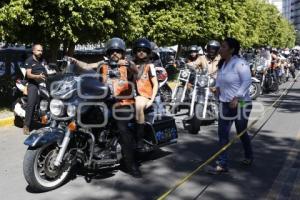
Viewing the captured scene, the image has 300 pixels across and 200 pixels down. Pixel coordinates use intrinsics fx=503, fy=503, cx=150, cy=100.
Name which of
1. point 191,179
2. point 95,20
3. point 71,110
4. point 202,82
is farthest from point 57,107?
point 95,20

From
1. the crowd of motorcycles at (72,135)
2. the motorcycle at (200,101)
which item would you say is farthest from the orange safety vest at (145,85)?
the motorcycle at (200,101)

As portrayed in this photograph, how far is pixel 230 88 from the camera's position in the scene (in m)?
6.59

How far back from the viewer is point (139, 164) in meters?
7.18

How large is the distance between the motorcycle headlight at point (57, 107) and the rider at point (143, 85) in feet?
3.84

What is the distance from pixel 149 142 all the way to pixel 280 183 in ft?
6.13

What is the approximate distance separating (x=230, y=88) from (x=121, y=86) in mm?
1427

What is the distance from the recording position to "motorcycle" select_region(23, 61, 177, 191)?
5.68 metres

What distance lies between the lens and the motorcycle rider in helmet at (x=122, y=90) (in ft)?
20.6

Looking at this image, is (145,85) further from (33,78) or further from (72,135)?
(33,78)

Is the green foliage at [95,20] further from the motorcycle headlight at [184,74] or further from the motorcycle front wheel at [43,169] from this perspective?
the motorcycle front wheel at [43,169]

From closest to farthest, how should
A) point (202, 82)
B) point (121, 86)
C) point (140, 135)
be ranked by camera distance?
point (121, 86)
point (140, 135)
point (202, 82)

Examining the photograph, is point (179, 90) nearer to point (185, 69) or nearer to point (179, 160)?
point (185, 69)

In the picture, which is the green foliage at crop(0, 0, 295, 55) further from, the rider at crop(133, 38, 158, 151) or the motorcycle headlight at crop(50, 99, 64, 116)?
the motorcycle headlight at crop(50, 99, 64, 116)

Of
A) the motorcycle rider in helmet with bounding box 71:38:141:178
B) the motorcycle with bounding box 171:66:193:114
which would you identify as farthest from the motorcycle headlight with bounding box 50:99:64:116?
the motorcycle with bounding box 171:66:193:114
